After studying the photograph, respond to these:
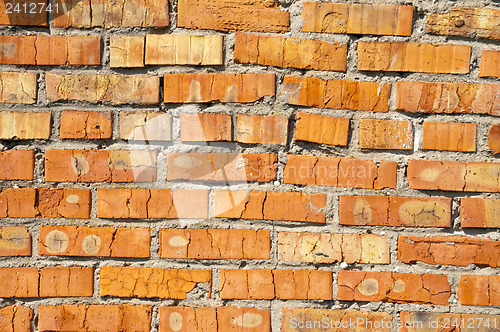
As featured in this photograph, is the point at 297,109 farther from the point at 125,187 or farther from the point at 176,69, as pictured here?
the point at 125,187

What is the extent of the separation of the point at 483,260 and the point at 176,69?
1068 millimetres

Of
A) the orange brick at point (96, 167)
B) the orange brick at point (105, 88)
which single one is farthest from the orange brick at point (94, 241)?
Answer: the orange brick at point (105, 88)

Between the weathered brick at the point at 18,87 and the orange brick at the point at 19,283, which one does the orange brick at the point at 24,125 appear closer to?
the weathered brick at the point at 18,87

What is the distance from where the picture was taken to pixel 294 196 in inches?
48.7

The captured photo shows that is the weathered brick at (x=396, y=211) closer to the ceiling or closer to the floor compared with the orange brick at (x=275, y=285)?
closer to the ceiling

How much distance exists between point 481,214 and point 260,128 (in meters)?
0.70

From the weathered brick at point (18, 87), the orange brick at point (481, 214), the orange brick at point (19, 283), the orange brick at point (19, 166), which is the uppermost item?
the weathered brick at point (18, 87)

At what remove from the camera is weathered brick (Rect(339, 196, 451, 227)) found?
4.06ft

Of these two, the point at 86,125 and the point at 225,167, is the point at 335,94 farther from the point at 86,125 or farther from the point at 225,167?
the point at 86,125

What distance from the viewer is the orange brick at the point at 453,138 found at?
4.06 feet

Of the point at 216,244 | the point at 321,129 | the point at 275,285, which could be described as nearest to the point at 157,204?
the point at 216,244

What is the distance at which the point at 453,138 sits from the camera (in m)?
1.24

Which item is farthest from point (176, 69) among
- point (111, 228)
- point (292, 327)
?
point (292, 327)

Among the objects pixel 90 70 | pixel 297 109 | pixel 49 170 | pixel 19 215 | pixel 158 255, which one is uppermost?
pixel 90 70
